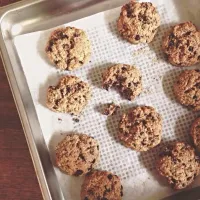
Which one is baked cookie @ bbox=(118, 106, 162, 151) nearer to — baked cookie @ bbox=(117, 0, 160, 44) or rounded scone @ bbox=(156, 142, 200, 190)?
rounded scone @ bbox=(156, 142, 200, 190)

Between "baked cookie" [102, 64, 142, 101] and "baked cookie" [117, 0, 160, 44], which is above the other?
"baked cookie" [117, 0, 160, 44]

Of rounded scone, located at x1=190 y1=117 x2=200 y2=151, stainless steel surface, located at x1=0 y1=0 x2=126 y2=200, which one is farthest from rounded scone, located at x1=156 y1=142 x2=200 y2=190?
stainless steel surface, located at x1=0 y1=0 x2=126 y2=200

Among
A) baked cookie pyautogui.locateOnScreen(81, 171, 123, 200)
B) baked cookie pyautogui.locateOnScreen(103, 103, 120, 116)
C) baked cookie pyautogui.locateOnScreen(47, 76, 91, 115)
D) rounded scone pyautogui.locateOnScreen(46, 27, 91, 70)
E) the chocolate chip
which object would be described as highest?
rounded scone pyautogui.locateOnScreen(46, 27, 91, 70)

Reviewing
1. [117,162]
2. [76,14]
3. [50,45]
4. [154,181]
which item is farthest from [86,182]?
[76,14]

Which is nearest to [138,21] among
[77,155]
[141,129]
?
[141,129]

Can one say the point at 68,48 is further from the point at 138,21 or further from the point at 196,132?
the point at 196,132

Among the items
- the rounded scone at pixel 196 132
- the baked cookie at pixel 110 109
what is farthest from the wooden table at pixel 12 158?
the rounded scone at pixel 196 132
